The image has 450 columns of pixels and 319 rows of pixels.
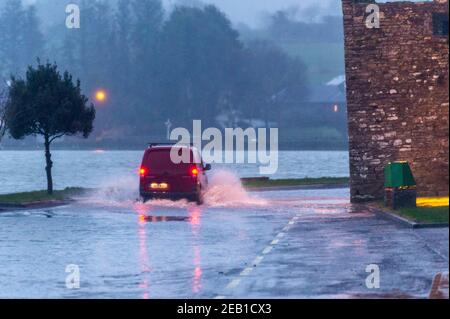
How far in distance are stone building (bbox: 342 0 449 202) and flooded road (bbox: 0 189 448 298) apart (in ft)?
7.36

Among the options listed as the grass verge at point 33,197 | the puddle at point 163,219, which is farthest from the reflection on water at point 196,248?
the grass verge at point 33,197

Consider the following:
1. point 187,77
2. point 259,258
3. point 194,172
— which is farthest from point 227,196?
point 187,77

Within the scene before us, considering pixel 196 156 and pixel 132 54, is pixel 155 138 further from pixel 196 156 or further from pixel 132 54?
pixel 196 156

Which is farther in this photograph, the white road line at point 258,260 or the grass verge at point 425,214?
the grass verge at point 425,214

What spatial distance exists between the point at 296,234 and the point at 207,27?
15223 centimetres

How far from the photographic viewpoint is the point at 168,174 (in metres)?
40.0

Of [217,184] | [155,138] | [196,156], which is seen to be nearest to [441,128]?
[196,156]

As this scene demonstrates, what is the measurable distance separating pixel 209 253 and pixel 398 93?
16.7 meters

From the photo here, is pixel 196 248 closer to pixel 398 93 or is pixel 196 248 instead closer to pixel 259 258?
pixel 259 258

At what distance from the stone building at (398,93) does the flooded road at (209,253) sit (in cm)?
224

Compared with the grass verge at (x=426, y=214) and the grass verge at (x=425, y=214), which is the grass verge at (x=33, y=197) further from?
the grass verge at (x=426, y=214)

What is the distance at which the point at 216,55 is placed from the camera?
183m

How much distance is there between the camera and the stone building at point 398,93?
1519 inches

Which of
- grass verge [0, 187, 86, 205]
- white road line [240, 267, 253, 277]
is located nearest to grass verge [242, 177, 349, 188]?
grass verge [0, 187, 86, 205]
